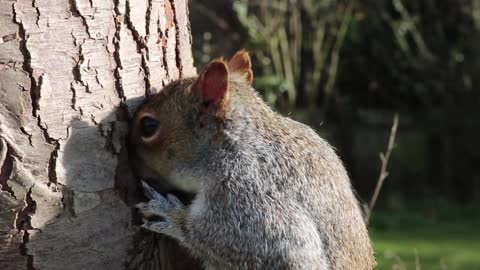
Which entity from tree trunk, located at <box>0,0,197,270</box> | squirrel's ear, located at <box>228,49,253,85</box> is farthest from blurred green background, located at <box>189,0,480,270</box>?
tree trunk, located at <box>0,0,197,270</box>

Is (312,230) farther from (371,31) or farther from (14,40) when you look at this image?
(371,31)

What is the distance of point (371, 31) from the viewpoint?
30.5 feet

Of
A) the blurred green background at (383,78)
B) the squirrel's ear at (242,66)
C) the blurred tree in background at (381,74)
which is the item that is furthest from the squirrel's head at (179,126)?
the blurred tree in background at (381,74)

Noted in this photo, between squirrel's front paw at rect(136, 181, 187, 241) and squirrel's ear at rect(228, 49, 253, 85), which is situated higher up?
squirrel's ear at rect(228, 49, 253, 85)

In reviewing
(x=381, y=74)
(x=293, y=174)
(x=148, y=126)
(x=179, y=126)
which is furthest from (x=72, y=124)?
(x=381, y=74)

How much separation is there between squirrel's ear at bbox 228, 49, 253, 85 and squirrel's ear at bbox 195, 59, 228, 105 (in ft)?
0.73

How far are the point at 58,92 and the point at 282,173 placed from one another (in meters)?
0.73

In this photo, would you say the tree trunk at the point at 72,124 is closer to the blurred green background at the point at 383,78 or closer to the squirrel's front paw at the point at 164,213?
the squirrel's front paw at the point at 164,213

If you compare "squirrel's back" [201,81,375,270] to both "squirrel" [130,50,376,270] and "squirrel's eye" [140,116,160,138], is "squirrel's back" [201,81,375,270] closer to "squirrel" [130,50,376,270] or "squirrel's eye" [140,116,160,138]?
"squirrel" [130,50,376,270]

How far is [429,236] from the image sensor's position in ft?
24.7

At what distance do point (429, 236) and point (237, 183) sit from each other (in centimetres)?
491

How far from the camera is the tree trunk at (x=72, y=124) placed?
2527mm

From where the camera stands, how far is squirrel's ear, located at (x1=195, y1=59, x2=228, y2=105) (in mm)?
2822

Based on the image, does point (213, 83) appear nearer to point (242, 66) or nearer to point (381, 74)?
point (242, 66)
